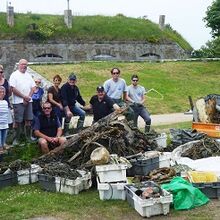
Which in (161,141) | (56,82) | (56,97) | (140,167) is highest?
(56,82)

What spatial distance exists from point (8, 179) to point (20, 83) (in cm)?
255

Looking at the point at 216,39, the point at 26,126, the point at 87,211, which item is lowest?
the point at 87,211

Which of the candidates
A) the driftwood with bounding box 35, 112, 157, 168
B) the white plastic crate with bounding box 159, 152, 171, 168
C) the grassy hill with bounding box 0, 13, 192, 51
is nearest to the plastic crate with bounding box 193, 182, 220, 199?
the white plastic crate with bounding box 159, 152, 171, 168

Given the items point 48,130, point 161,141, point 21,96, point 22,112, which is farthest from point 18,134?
point 161,141

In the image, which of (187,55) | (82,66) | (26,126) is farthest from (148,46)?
(26,126)

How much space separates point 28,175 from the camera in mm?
9305

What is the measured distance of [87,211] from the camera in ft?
25.9

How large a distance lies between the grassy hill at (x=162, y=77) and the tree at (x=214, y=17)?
2565 mm

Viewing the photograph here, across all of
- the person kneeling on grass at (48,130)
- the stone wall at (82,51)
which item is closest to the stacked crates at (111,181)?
the person kneeling on grass at (48,130)

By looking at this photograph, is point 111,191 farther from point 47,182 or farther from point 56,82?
point 56,82

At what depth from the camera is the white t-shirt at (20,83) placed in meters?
11.0

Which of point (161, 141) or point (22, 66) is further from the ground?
point (22, 66)

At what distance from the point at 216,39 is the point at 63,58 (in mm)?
10894

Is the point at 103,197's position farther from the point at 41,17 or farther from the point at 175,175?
the point at 41,17
